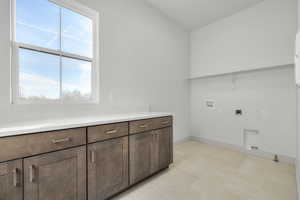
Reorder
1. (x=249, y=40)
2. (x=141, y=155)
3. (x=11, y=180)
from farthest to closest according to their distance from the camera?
(x=249, y=40) < (x=141, y=155) < (x=11, y=180)

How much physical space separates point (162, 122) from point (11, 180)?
1.66 meters

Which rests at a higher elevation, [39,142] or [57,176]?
[39,142]

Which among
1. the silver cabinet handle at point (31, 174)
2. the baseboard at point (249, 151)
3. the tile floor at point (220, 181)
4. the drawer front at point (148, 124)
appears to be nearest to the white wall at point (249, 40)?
the baseboard at point (249, 151)

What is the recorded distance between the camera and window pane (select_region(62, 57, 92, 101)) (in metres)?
1.82

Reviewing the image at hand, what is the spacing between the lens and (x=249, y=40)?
2764 mm

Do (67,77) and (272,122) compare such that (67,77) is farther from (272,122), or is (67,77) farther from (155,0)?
(272,122)

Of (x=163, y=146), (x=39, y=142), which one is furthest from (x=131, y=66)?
(x=39, y=142)

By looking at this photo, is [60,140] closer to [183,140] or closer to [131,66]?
[131,66]

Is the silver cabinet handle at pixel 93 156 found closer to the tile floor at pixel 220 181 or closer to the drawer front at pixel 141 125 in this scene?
the drawer front at pixel 141 125

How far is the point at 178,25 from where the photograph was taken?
3.47 m

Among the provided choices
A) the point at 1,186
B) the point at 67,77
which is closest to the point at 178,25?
the point at 67,77

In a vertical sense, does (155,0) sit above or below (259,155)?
above

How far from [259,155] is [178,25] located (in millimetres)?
3376

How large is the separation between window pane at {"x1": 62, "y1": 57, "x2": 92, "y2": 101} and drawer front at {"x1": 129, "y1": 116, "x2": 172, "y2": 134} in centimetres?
82
